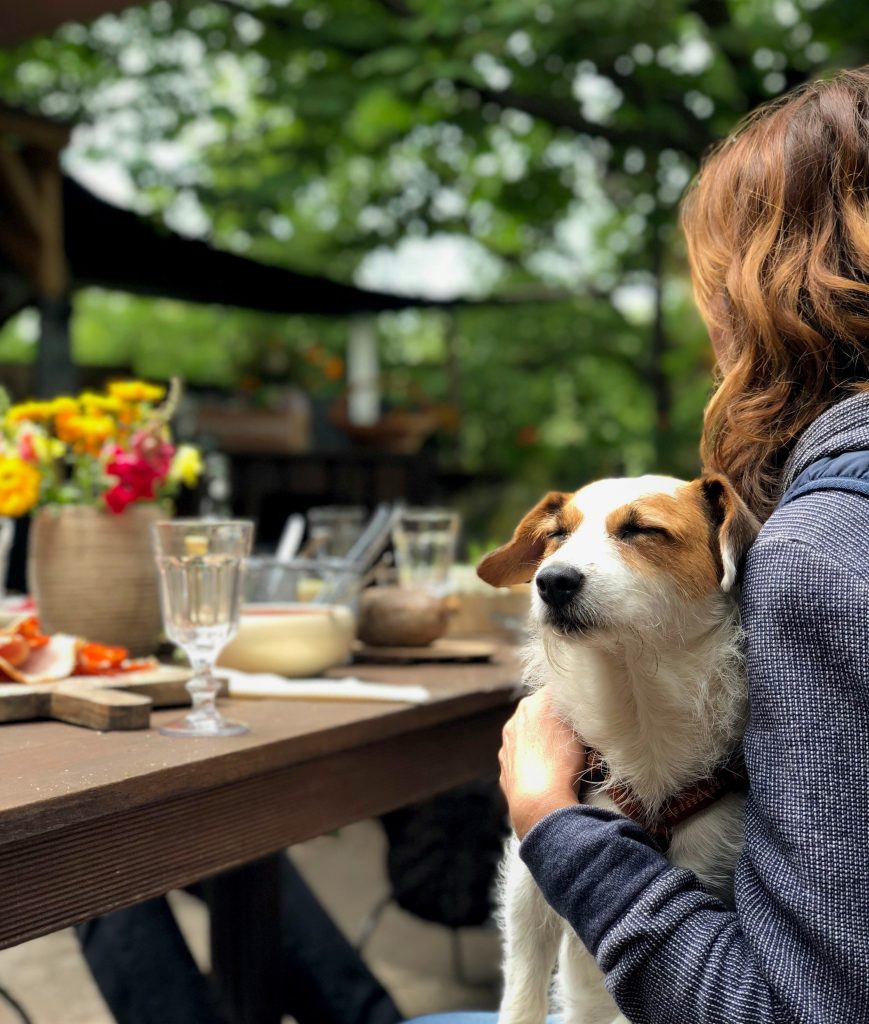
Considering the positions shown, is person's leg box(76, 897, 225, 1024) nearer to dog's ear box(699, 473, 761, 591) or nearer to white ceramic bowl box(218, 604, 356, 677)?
white ceramic bowl box(218, 604, 356, 677)

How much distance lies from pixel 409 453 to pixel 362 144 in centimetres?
373

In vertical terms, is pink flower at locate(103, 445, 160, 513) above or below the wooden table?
above

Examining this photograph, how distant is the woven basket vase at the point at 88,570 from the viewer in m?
2.04

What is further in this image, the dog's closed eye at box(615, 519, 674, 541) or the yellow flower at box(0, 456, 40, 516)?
the yellow flower at box(0, 456, 40, 516)

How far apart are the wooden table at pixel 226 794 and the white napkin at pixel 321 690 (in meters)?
0.02

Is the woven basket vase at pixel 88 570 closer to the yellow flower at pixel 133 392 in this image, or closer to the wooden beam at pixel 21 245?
the yellow flower at pixel 133 392

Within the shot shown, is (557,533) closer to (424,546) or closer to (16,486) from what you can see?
(16,486)

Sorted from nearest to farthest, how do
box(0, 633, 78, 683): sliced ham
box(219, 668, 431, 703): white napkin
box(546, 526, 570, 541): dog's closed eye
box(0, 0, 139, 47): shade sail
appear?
1. box(546, 526, 570, 541): dog's closed eye
2. box(0, 633, 78, 683): sliced ham
3. box(219, 668, 431, 703): white napkin
4. box(0, 0, 139, 47): shade sail

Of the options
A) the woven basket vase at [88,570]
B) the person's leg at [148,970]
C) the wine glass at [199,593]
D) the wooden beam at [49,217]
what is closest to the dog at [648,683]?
the wine glass at [199,593]

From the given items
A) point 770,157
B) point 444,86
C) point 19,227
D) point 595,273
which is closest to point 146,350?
point 595,273

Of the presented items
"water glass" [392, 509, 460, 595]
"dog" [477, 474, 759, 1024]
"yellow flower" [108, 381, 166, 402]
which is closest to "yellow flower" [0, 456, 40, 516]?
"yellow flower" [108, 381, 166, 402]

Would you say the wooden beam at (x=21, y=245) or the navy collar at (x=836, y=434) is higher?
the wooden beam at (x=21, y=245)

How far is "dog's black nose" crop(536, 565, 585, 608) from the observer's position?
3.83 ft

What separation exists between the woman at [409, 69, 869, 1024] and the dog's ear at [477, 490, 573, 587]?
0.15 metres
